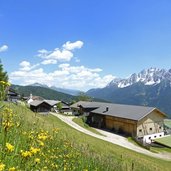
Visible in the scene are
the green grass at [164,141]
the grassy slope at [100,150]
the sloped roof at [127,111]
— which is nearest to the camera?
the grassy slope at [100,150]

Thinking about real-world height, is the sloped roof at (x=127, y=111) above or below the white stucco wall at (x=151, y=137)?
above

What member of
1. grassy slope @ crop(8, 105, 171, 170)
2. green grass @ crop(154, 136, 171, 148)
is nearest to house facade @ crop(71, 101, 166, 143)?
green grass @ crop(154, 136, 171, 148)

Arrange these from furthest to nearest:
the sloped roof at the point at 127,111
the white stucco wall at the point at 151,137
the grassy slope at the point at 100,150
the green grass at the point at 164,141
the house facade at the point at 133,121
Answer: the sloped roof at the point at 127,111, the white stucco wall at the point at 151,137, the house facade at the point at 133,121, the green grass at the point at 164,141, the grassy slope at the point at 100,150

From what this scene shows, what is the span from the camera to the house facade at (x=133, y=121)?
64.8m

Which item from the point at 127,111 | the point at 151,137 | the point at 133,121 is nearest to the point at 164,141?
the point at 151,137

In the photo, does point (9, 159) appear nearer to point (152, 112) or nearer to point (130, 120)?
point (130, 120)

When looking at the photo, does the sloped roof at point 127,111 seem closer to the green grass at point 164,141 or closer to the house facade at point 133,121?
the house facade at point 133,121

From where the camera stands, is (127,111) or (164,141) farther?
(127,111)

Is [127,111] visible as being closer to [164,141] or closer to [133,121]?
[133,121]

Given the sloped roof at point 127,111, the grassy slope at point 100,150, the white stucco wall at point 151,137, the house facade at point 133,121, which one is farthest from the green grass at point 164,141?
the grassy slope at point 100,150

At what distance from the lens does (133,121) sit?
6406 centimetres

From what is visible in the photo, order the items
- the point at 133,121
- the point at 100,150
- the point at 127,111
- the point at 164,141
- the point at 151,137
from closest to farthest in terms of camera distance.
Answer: the point at 100,150 → the point at 164,141 → the point at 133,121 → the point at 151,137 → the point at 127,111

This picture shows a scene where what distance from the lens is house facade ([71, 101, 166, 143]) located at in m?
64.8

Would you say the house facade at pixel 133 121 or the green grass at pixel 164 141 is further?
the house facade at pixel 133 121
